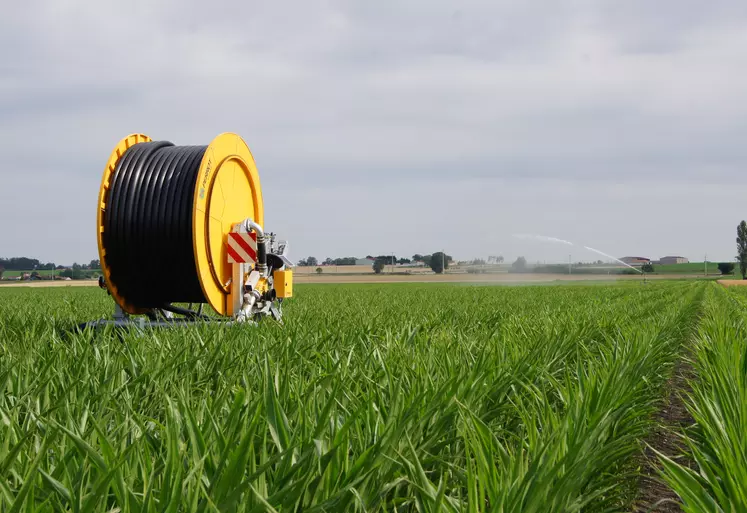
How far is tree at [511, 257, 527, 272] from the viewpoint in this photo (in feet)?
218

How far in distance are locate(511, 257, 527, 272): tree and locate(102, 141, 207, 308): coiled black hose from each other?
200ft

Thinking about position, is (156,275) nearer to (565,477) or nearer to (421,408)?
(421,408)

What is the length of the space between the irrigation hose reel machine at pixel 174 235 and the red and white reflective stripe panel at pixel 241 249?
0.04ft

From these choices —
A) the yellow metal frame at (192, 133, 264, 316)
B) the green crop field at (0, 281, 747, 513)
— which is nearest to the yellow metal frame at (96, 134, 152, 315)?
the yellow metal frame at (192, 133, 264, 316)

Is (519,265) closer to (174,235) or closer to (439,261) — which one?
(439,261)

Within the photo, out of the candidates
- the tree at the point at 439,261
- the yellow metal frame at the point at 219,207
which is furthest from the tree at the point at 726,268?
the yellow metal frame at the point at 219,207

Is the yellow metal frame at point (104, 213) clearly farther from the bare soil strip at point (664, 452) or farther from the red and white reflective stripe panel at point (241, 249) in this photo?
the bare soil strip at point (664, 452)

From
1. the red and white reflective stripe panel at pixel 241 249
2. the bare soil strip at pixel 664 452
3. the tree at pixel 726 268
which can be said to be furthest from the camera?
the tree at pixel 726 268

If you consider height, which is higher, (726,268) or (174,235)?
(726,268)

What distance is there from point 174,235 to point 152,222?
0.30 m

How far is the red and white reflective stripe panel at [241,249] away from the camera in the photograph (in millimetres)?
7930

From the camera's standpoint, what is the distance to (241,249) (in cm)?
798

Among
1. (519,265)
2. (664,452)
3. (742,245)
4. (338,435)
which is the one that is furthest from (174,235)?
(742,245)

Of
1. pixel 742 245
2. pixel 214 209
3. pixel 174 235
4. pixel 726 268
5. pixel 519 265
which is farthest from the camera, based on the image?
pixel 726 268
